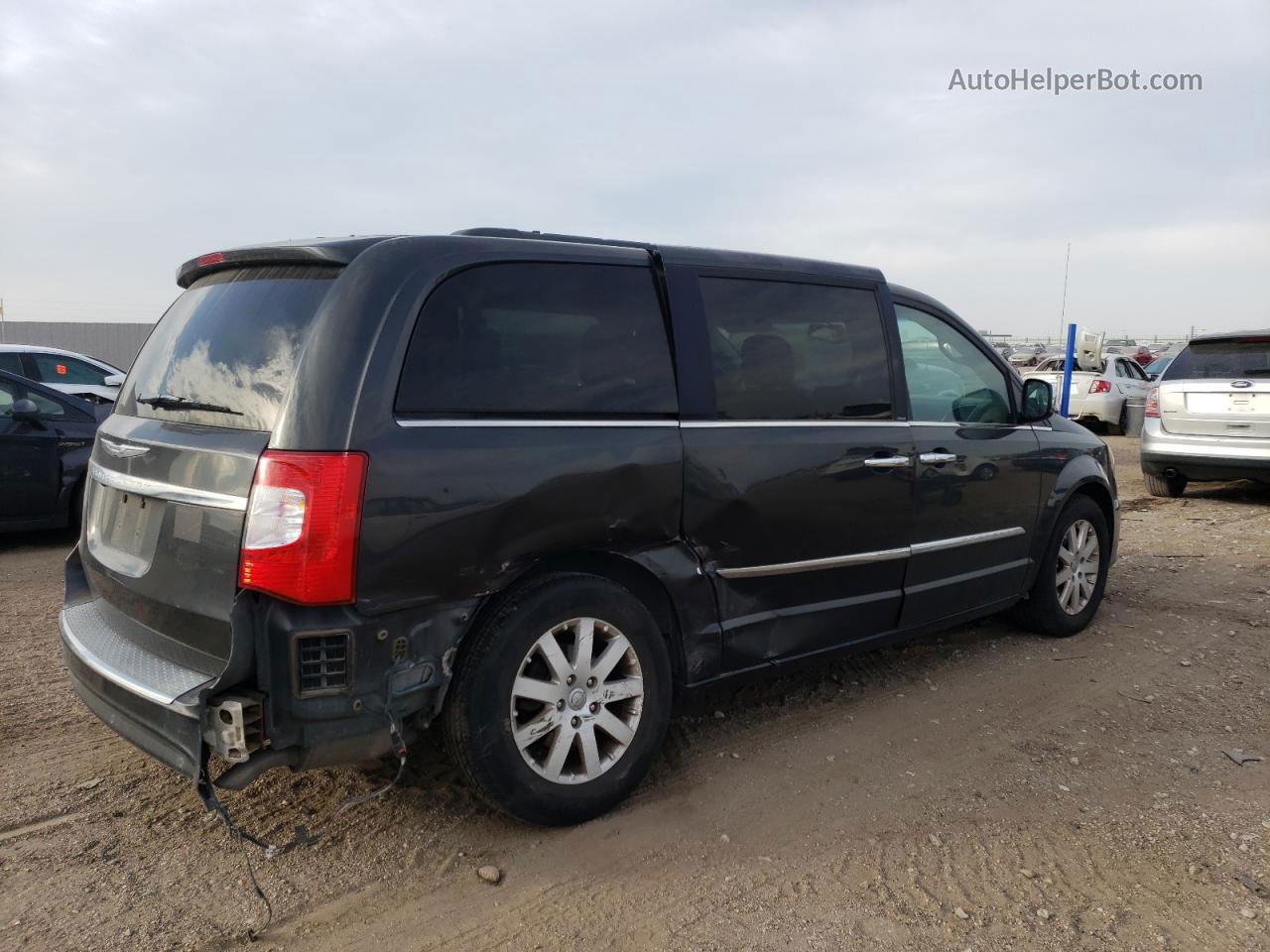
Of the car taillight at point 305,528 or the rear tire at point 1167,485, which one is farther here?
the rear tire at point 1167,485

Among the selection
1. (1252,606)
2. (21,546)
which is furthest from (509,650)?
(21,546)

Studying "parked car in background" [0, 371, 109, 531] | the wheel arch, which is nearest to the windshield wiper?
the wheel arch

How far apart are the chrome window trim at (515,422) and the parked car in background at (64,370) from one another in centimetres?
860

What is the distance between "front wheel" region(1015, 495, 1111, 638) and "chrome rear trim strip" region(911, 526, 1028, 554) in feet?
1.39

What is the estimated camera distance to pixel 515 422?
9.44 feet

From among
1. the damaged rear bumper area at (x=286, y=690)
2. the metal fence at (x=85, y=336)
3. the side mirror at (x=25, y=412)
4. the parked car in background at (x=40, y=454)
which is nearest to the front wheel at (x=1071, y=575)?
the damaged rear bumper area at (x=286, y=690)

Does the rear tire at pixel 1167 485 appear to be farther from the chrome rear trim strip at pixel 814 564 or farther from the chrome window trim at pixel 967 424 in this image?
the chrome rear trim strip at pixel 814 564

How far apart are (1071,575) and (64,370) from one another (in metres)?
10.4

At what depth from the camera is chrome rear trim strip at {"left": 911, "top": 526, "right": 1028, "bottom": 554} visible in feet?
13.6

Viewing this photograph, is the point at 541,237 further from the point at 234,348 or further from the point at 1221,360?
the point at 1221,360

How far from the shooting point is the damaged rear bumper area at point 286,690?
250 centimetres

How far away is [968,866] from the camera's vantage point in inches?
113

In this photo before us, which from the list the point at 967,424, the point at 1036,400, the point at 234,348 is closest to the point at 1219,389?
the point at 1036,400

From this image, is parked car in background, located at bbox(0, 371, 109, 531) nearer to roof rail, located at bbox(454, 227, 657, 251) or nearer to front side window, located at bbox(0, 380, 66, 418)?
front side window, located at bbox(0, 380, 66, 418)
